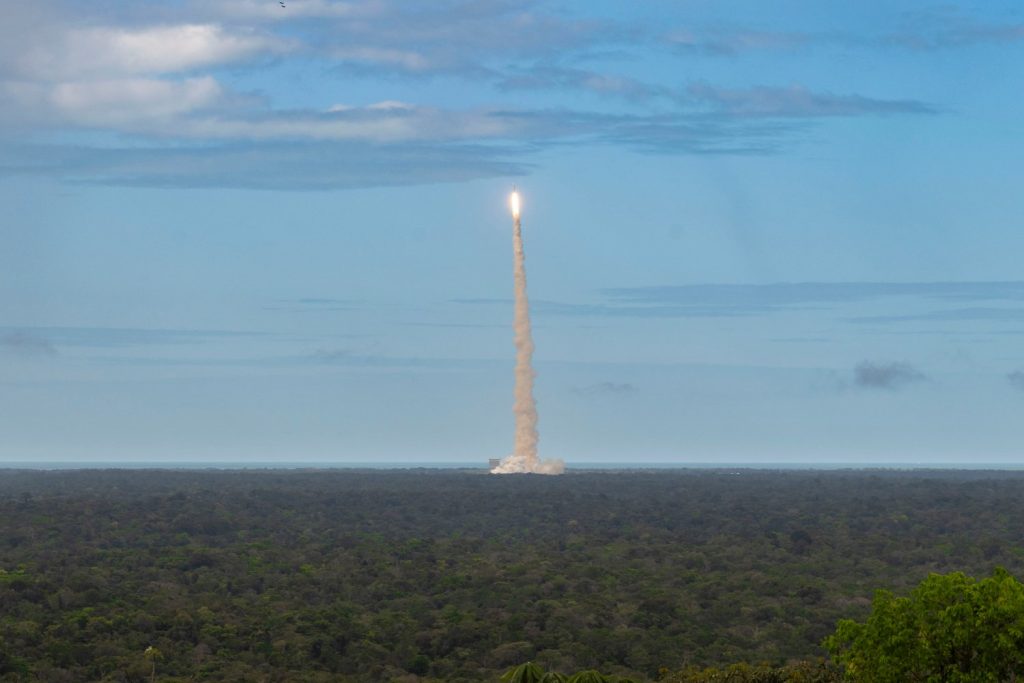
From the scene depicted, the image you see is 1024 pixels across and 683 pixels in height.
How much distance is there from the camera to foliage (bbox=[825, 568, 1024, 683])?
4709 cm

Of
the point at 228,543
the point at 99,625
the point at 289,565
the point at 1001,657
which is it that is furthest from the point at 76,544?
the point at 1001,657

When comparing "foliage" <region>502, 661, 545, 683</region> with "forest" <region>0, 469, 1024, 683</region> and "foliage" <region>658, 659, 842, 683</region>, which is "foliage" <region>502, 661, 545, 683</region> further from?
"forest" <region>0, 469, 1024, 683</region>

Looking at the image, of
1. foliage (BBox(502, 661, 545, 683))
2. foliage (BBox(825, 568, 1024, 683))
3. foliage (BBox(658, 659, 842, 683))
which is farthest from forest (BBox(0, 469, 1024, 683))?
foliage (BBox(502, 661, 545, 683))

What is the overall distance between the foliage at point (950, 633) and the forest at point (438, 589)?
17764mm

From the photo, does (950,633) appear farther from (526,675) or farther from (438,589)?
(438,589)

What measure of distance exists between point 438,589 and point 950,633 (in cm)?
8077

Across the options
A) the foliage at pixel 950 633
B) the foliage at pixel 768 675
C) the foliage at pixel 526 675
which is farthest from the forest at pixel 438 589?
the foliage at pixel 526 675

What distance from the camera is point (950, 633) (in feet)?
157

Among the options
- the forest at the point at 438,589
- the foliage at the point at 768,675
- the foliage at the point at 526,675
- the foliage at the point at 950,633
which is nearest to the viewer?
the foliage at the point at 950,633

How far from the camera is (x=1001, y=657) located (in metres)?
47.2

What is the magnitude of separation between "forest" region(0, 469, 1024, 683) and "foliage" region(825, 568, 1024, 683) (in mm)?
17764

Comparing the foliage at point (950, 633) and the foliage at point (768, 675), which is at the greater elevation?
the foliage at point (950, 633)

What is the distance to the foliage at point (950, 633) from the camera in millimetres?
47094

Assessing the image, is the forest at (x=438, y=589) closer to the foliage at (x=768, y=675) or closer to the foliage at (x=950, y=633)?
the foliage at (x=768, y=675)
